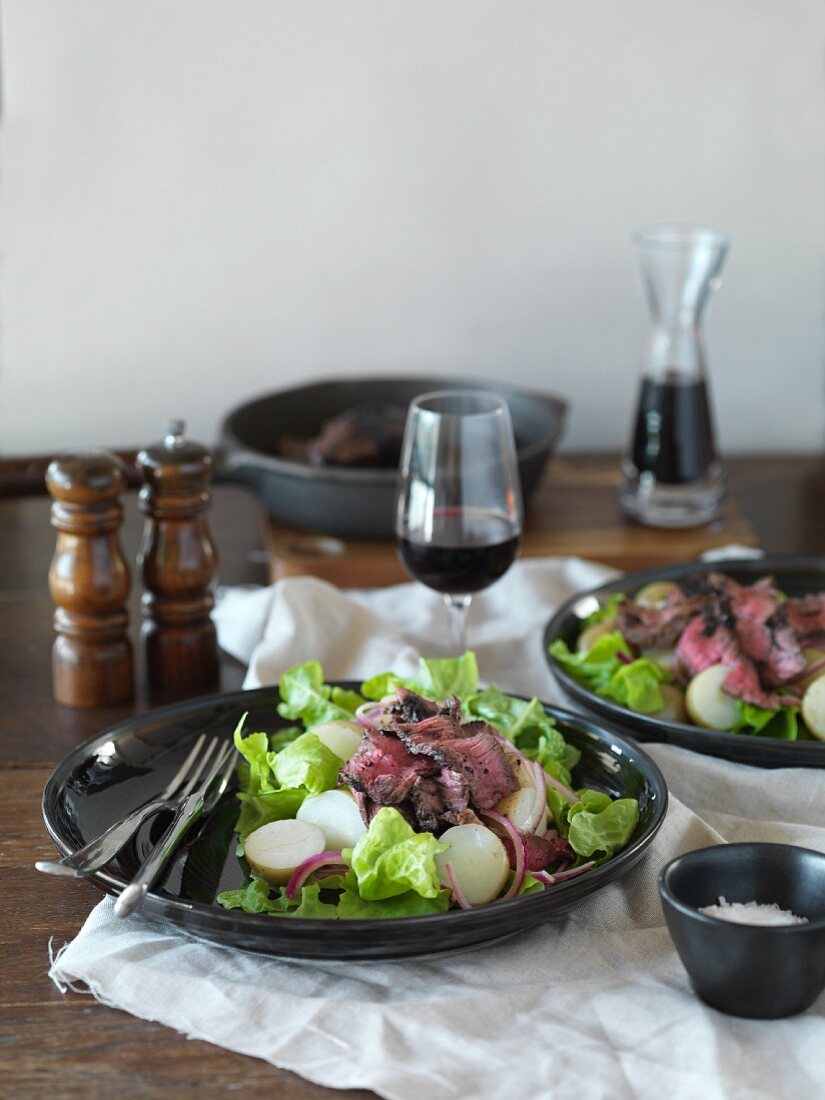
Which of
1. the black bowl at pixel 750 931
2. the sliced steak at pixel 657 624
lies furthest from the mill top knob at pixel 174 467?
the black bowl at pixel 750 931

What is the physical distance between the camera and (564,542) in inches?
69.4

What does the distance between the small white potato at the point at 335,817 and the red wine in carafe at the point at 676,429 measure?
0.99 m

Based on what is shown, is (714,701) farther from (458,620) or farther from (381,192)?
(381,192)

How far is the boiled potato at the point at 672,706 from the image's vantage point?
1.19 meters

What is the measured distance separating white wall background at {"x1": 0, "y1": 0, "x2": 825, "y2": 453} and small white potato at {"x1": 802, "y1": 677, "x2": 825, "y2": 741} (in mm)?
1215

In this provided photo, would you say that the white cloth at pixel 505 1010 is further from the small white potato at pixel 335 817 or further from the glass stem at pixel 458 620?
the glass stem at pixel 458 620

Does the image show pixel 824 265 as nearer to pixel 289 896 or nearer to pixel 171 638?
pixel 171 638

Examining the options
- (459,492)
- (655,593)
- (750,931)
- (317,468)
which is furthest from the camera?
(317,468)

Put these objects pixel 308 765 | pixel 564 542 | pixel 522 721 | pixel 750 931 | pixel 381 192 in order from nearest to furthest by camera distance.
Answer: pixel 750 931 < pixel 308 765 < pixel 522 721 < pixel 564 542 < pixel 381 192

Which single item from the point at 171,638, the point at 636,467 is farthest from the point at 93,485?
the point at 636,467

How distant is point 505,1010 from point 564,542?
1005 mm

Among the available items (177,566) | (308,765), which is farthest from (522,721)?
(177,566)

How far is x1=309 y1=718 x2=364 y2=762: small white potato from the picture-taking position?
101 centimetres

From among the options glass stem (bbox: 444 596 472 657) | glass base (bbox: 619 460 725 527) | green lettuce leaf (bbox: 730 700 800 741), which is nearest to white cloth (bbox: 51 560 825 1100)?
green lettuce leaf (bbox: 730 700 800 741)
